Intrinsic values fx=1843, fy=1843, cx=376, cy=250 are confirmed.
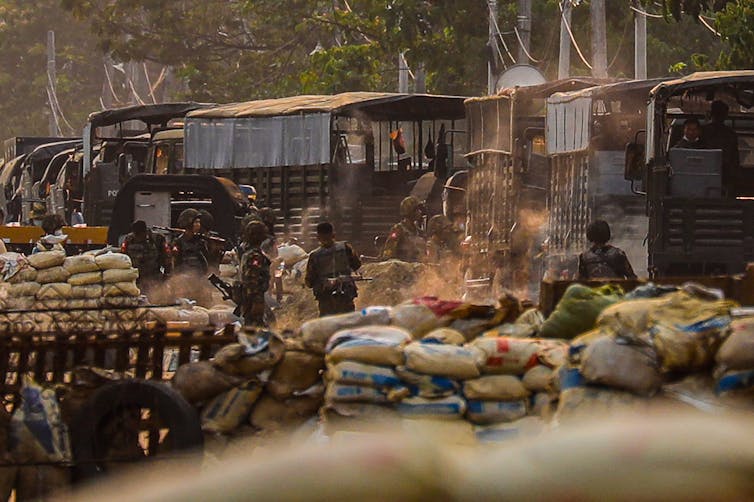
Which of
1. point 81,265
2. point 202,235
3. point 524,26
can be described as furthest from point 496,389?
point 524,26

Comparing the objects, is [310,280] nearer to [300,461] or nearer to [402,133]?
[300,461]

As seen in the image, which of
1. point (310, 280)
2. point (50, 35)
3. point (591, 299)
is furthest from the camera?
point (50, 35)

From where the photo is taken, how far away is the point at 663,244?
59.1ft

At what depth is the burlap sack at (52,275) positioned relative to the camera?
17328 millimetres

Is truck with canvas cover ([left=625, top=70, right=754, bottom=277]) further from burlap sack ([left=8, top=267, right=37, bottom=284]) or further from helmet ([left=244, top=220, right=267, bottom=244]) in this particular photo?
burlap sack ([left=8, top=267, right=37, bottom=284])

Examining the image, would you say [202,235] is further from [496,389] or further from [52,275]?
[496,389]

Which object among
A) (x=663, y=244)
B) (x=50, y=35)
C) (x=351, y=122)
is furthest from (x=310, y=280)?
(x=50, y=35)

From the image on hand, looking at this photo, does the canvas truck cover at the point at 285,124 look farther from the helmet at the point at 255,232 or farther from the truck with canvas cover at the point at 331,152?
the helmet at the point at 255,232

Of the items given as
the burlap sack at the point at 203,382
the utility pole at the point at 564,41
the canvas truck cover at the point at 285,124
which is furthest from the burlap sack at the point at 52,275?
the utility pole at the point at 564,41

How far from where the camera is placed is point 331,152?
30609 mm

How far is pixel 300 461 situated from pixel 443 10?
33.7 m

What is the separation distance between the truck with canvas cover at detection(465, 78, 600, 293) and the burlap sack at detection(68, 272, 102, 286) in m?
6.52

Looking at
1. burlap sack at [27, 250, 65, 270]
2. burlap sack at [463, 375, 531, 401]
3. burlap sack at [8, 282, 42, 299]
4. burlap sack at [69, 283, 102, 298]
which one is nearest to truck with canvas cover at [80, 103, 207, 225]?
burlap sack at [27, 250, 65, 270]

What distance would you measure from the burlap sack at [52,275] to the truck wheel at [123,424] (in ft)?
29.0
